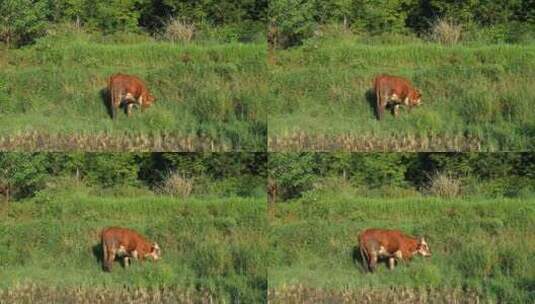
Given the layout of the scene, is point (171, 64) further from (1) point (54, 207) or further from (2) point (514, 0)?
(2) point (514, 0)

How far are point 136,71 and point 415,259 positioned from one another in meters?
2.67

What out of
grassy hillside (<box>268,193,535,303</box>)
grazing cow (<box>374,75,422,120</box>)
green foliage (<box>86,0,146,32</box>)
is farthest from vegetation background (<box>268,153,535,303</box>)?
green foliage (<box>86,0,146,32</box>)

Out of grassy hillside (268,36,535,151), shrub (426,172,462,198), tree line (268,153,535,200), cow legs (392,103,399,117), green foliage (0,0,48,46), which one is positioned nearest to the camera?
grassy hillside (268,36,535,151)

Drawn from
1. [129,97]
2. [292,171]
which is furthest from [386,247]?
[129,97]

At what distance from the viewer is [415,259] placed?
904 cm

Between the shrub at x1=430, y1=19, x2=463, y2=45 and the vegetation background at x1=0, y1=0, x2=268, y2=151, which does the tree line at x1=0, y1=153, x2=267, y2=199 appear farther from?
the shrub at x1=430, y1=19, x2=463, y2=45

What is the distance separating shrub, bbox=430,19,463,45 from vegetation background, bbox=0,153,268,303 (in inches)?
65.6

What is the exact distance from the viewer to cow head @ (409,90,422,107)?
8797 millimetres

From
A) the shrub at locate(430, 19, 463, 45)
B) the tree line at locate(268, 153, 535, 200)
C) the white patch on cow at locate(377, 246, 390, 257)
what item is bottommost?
the white patch on cow at locate(377, 246, 390, 257)

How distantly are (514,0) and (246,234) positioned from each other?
2768 millimetres

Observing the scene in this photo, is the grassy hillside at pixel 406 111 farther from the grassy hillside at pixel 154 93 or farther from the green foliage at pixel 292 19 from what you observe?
the grassy hillside at pixel 154 93

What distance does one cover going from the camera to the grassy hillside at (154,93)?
8922mm

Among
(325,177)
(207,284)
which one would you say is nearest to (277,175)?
(325,177)

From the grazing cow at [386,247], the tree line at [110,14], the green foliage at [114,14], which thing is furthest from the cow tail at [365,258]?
the green foliage at [114,14]
